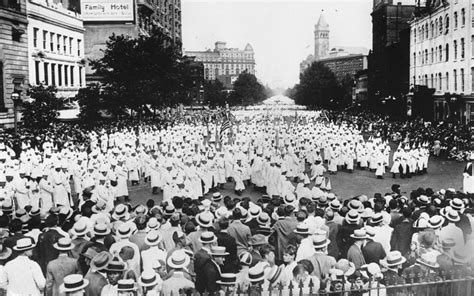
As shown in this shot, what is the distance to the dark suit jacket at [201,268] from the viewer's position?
647 centimetres

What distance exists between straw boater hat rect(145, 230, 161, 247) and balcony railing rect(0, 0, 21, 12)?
84.0ft

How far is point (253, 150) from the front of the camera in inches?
919

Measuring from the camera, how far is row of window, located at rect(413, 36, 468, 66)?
103 feet

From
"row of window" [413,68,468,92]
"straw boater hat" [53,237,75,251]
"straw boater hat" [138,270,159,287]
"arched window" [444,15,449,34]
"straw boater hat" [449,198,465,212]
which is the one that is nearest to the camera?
"straw boater hat" [138,270,159,287]

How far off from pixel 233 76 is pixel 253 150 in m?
130

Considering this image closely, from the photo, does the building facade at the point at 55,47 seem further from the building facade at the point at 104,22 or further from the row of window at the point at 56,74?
the building facade at the point at 104,22

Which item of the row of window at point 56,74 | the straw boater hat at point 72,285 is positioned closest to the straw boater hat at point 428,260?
the straw boater hat at point 72,285

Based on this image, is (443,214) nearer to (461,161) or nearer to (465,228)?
(465,228)

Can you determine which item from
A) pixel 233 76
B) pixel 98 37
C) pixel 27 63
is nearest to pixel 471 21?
pixel 27 63

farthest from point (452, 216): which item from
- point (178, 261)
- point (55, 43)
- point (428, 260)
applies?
point (55, 43)

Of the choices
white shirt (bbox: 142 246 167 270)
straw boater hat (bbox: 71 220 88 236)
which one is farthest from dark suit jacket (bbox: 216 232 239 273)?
straw boater hat (bbox: 71 220 88 236)

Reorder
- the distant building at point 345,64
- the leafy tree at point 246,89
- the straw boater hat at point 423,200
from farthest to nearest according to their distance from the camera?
the distant building at point 345,64 → the leafy tree at point 246,89 → the straw boater hat at point 423,200

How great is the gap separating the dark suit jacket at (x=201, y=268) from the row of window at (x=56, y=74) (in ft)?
91.5

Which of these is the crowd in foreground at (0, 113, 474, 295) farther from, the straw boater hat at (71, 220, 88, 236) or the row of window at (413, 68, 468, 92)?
the row of window at (413, 68, 468, 92)
